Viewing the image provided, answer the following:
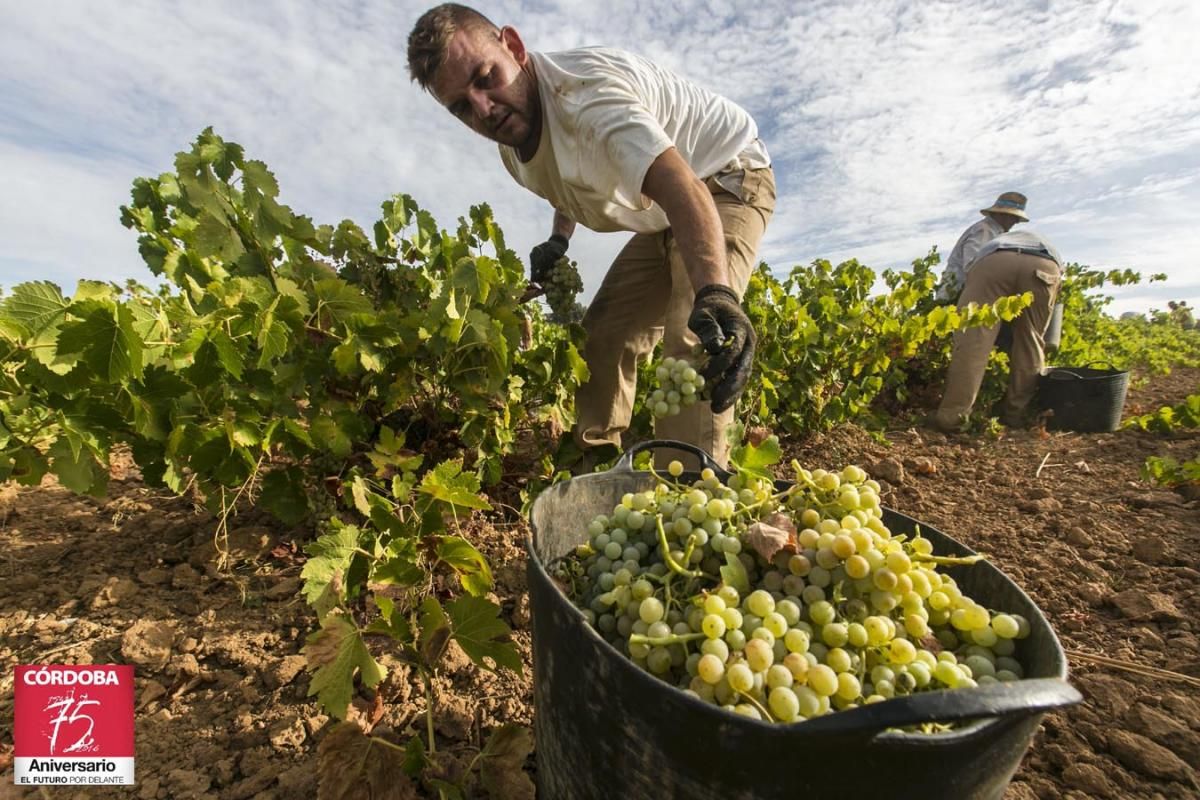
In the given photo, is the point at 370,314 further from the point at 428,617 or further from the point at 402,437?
the point at 428,617

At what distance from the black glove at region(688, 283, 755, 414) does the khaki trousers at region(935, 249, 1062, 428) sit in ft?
14.5

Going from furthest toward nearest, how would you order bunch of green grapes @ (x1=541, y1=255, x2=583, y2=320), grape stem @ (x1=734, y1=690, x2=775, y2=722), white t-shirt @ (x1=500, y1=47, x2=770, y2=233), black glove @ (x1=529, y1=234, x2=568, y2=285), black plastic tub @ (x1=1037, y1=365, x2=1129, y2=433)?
black plastic tub @ (x1=1037, y1=365, x2=1129, y2=433) < black glove @ (x1=529, y1=234, x2=568, y2=285) < bunch of green grapes @ (x1=541, y1=255, x2=583, y2=320) < white t-shirt @ (x1=500, y1=47, x2=770, y2=233) < grape stem @ (x1=734, y1=690, x2=775, y2=722)

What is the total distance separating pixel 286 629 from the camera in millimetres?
2033

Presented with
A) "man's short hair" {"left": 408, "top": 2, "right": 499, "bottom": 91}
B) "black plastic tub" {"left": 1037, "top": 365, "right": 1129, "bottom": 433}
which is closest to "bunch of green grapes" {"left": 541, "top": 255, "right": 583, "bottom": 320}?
"man's short hair" {"left": 408, "top": 2, "right": 499, "bottom": 91}

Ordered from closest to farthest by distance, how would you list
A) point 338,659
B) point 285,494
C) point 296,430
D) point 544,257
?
point 338,659, point 296,430, point 285,494, point 544,257

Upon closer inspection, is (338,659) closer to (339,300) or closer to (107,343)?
(107,343)

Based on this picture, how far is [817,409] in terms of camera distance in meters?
4.60

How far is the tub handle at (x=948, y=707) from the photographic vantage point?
2.16 feet

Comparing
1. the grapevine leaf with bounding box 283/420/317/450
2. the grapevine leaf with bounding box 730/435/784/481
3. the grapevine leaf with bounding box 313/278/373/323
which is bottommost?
the grapevine leaf with bounding box 730/435/784/481

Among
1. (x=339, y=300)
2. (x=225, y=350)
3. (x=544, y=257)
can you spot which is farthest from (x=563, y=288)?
(x=225, y=350)

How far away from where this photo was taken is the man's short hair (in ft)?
7.64

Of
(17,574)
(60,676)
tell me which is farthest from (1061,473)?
(17,574)

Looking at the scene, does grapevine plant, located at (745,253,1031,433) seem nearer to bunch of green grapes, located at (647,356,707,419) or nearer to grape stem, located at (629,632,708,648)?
bunch of green grapes, located at (647,356,707,419)

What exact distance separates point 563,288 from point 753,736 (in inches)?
109
